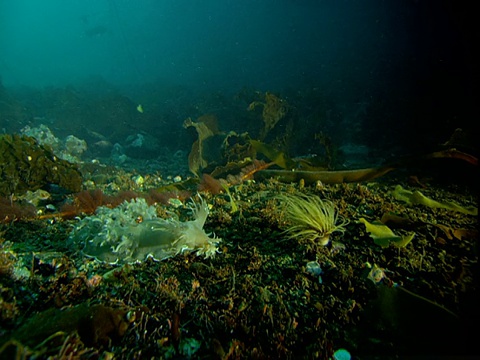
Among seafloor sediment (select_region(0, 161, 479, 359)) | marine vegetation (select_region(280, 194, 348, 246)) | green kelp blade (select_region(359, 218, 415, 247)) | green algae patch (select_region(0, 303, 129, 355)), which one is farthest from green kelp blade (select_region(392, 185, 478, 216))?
green algae patch (select_region(0, 303, 129, 355))

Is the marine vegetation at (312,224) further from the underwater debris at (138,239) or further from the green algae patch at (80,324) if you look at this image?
the green algae patch at (80,324)

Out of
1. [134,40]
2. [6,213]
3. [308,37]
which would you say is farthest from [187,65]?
[134,40]

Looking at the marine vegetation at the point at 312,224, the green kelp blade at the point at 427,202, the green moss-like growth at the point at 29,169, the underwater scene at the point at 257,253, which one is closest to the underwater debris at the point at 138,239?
the underwater scene at the point at 257,253

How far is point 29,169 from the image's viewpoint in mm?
4762

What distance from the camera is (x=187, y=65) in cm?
3809

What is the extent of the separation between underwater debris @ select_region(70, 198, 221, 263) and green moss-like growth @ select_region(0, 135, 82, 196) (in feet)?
10.7

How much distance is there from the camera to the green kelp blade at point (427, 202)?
8.20ft

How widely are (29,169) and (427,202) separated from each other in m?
6.45

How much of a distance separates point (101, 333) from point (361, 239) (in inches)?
86.8

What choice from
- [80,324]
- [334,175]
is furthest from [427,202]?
[80,324]

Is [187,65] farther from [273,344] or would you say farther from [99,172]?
[273,344]

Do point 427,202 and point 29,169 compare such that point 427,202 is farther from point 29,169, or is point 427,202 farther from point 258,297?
point 29,169

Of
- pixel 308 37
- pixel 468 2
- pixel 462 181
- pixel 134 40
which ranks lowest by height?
pixel 462 181

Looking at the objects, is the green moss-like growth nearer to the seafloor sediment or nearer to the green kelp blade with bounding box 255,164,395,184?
the seafloor sediment
